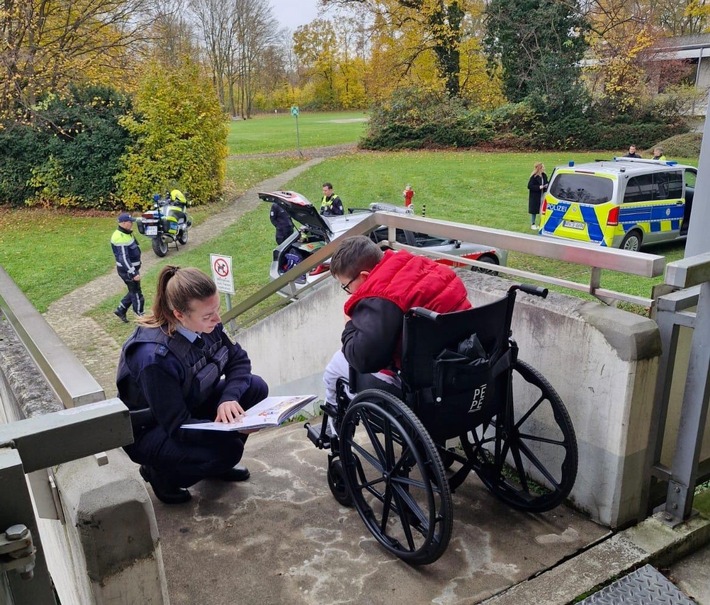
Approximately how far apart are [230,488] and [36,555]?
230cm

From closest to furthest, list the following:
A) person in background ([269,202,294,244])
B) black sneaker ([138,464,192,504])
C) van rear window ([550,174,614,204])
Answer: black sneaker ([138,464,192,504])
van rear window ([550,174,614,204])
person in background ([269,202,294,244])

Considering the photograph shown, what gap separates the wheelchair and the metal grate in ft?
1.41

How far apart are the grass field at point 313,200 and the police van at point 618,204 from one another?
0.80m

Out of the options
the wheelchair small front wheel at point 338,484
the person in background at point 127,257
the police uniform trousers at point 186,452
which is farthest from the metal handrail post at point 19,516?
the person in background at point 127,257

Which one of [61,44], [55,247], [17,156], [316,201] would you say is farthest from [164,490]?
[61,44]

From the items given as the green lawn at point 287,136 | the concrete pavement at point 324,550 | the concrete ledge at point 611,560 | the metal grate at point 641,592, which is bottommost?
the green lawn at point 287,136

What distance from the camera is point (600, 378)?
2.86 m

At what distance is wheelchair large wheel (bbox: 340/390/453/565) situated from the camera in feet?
8.17

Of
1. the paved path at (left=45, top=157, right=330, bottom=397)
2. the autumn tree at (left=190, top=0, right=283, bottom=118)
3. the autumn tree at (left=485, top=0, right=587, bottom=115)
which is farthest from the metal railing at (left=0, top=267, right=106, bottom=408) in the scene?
the autumn tree at (left=190, top=0, right=283, bottom=118)

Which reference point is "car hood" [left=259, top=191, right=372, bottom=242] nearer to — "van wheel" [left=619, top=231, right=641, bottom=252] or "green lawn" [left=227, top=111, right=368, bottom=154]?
"van wheel" [left=619, top=231, right=641, bottom=252]

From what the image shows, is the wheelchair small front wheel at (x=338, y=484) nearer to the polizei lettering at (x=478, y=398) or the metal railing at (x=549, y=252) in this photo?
the polizei lettering at (x=478, y=398)

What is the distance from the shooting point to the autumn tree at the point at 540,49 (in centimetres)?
2820

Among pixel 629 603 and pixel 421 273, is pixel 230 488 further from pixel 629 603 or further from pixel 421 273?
pixel 629 603

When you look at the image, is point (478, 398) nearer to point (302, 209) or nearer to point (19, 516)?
point (19, 516)
